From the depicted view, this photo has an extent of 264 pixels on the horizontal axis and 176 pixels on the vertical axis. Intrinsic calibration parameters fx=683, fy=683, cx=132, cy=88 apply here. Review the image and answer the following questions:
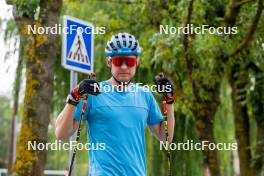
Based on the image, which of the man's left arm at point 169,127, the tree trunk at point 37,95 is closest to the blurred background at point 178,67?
the tree trunk at point 37,95

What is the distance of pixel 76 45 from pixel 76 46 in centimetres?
1

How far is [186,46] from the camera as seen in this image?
9250 mm

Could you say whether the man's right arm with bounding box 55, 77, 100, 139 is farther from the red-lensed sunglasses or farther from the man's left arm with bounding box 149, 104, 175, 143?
the man's left arm with bounding box 149, 104, 175, 143

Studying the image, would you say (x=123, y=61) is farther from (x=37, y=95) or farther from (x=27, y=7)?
(x=27, y=7)

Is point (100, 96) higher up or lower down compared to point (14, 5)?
lower down

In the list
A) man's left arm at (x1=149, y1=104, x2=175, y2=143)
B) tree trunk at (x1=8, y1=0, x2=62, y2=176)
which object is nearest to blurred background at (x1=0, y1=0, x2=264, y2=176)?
tree trunk at (x1=8, y1=0, x2=62, y2=176)

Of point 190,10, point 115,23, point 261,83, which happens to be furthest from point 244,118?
point 190,10

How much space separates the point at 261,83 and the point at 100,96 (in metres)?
7.92

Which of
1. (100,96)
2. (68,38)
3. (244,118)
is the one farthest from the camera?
(244,118)

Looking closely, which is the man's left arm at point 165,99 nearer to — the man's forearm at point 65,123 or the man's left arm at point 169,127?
the man's left arm at point 169,127

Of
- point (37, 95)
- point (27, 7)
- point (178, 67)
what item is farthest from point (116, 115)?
point (178, 67)

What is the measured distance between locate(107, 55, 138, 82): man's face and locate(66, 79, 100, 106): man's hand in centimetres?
20

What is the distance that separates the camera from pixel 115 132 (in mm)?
3783

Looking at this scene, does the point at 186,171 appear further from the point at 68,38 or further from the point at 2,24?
the point at 68,38
